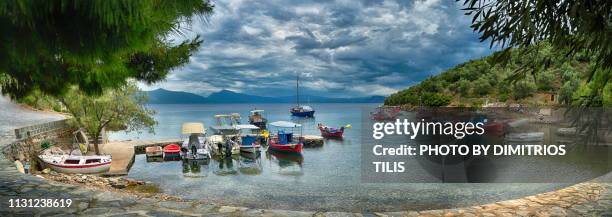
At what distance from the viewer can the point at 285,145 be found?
31469mm

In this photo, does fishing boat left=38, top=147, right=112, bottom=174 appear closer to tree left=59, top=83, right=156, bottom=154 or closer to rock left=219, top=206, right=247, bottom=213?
tree left=59, top=83, right=156, bottom=154

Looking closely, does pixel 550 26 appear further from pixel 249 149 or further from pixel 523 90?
pixel 523 90

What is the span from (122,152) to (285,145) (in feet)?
39.3

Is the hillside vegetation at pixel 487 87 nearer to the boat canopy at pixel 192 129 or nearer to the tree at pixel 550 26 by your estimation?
the boat canopy at pixel 192 129

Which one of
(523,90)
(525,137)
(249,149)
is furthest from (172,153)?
(523,90)

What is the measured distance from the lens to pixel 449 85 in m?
55.2

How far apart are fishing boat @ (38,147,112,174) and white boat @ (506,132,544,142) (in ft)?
102

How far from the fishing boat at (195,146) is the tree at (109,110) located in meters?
3.80

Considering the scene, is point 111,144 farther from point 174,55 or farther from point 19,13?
point 19,13

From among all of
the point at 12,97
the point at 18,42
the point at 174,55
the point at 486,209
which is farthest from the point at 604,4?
the point at 12,97

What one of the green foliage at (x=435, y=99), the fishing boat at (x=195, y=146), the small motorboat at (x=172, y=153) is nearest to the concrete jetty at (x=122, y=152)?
the small motorboat at (x=172, y=153)

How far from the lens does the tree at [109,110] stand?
21.4m

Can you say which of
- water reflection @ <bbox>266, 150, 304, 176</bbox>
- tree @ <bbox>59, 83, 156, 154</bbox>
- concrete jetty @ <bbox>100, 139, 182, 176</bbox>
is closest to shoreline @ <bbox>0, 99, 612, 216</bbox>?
concrete jetty @ <bbox>100, 139, 182, 176</bbox>

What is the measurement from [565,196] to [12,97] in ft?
28.6
